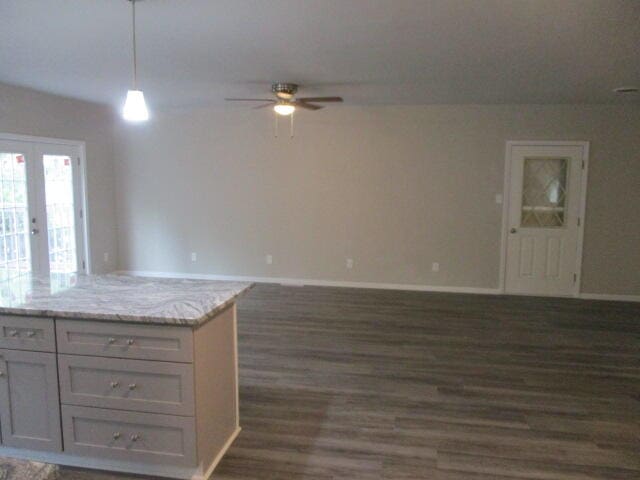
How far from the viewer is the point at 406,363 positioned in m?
4.12

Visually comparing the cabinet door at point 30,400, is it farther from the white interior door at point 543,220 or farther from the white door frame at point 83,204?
the white interior door at point 543,220

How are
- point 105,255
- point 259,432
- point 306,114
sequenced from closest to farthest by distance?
1. point 259,432
2. point 306,114
3. point 105,255

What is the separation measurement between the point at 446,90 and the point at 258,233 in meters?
3.37

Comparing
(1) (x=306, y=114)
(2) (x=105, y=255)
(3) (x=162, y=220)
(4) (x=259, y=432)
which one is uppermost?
(1) (x=306, y=114)

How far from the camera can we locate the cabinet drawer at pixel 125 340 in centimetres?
230

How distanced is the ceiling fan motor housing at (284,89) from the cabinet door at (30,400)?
3520 mm

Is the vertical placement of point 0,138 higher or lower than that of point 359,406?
higher

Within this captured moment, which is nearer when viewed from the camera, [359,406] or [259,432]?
[259,432]

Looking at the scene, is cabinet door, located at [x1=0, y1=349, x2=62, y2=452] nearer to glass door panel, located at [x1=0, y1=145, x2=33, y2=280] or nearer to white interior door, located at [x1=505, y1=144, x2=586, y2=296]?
glass door panel, located at [x1=0, y1=145, x2=33, y2=280]

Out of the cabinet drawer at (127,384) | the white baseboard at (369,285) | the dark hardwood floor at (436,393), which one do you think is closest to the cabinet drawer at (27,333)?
the cabinet drawer at (127,384)

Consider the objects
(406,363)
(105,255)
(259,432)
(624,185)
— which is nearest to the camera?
(259,432)

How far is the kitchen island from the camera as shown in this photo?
2.33m

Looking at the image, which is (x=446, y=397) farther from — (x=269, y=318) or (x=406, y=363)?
(x=269, y=318)

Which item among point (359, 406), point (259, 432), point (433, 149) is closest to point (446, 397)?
point (359, 406)
